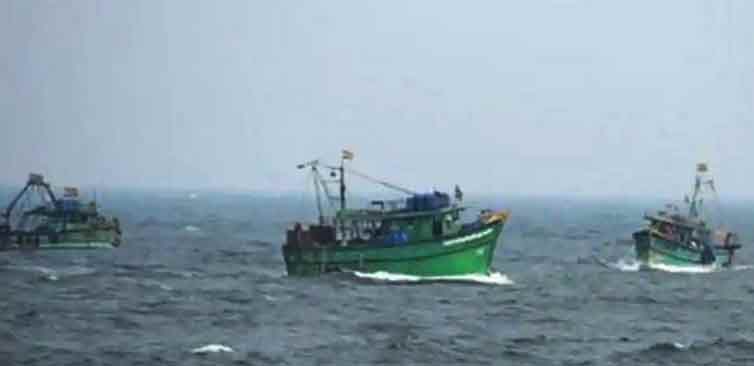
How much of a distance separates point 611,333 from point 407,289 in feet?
53.8

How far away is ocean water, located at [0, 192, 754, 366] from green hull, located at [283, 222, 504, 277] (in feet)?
2.50

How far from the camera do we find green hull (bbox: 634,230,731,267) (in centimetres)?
8406

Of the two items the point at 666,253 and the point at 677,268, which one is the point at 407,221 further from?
the point at 677,268

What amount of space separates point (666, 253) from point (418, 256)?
2589 cm

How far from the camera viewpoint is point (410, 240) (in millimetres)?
66812

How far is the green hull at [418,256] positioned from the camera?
66.8m

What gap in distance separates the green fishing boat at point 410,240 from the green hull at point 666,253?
65.0 feet

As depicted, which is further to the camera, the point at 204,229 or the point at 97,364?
the point at 204,229

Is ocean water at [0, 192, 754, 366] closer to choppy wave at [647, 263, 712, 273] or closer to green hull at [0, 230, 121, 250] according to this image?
choppy wave at [647, 263, 712, 273]

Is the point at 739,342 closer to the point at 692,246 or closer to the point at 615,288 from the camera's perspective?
the point at 615,288

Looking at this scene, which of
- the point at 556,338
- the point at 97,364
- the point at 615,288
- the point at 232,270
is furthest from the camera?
the point at 232,270

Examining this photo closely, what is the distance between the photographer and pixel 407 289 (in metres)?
65.1

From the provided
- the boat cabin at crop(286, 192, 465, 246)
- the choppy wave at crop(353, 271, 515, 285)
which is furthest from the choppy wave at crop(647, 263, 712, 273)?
the boat cabin at crop(286, 192, 465, 246)

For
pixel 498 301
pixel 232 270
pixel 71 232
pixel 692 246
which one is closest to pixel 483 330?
pixel 498 301
